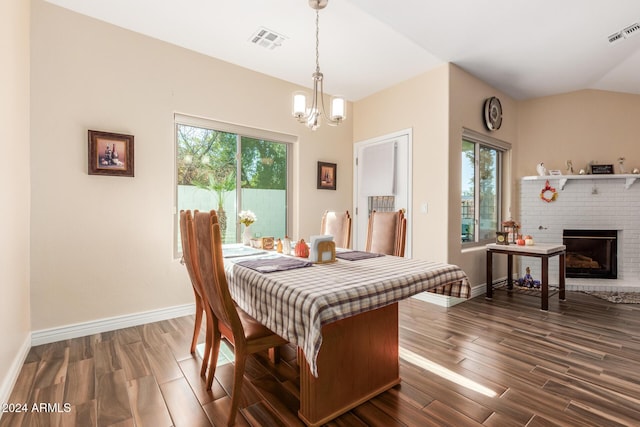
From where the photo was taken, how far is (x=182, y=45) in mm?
3150

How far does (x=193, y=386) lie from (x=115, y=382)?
51 cm

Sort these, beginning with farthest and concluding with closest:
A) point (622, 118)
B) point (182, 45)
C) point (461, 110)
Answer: point (622, 118), point (461, 110), point (182, 45)

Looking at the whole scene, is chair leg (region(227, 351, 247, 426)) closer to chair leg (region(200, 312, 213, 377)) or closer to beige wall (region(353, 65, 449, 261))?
chair leg (region(200, 312, 213, 377))

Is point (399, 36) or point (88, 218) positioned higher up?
point (399, 36)

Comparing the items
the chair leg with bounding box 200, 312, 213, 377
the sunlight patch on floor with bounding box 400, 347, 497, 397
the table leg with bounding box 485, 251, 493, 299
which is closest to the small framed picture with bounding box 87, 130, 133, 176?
the chair leg with bounding box 200, 312, 213, 377

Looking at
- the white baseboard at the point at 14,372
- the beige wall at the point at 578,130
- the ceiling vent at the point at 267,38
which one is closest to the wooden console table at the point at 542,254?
the beige wall at the point at 578,130

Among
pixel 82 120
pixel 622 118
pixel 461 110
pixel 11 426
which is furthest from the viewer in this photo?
pixel 622 118

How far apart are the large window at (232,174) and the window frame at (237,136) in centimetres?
1

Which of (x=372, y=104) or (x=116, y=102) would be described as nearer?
(x=116, y=102)

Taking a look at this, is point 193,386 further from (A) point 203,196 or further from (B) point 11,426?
(A) point 203,196

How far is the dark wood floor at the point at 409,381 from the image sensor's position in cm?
162

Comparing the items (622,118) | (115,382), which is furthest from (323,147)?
(622,118)

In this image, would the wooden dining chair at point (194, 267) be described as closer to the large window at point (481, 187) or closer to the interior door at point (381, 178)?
the interior door at point (381, 178)

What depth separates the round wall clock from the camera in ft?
13.3
